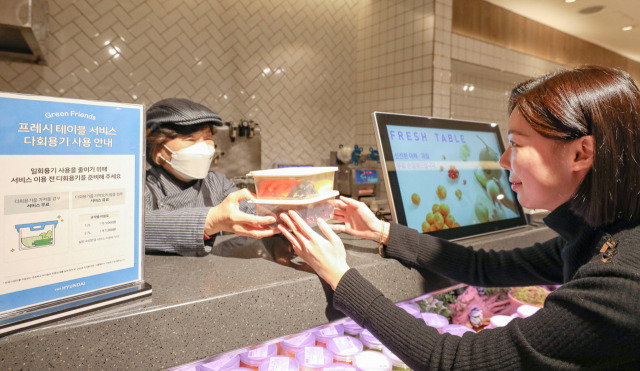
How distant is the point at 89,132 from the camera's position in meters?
0.69

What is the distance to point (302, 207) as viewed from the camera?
→ 960mm

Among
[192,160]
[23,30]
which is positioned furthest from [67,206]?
[23,30]

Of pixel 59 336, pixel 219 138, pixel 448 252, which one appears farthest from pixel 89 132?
pixel 219 138

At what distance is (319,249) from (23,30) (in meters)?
2.39

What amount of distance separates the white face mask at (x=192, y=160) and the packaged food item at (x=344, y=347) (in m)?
0.85

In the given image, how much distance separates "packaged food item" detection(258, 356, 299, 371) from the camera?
1.00 metres

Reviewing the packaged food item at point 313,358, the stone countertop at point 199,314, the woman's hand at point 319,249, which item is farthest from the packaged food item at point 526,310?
the woman's hand at point 319,249

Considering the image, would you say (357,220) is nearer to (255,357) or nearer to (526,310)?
(255,357)

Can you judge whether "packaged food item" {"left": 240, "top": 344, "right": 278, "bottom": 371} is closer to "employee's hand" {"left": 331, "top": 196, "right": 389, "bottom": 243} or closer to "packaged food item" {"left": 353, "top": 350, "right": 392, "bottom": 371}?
"packaged food item" {"left": 353, "top": 350, "right": 392, "bottom": 371}

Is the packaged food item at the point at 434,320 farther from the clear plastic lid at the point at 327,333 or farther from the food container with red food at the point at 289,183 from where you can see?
the food container with red food at the point at 289,183

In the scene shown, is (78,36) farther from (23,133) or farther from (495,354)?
(495,354)

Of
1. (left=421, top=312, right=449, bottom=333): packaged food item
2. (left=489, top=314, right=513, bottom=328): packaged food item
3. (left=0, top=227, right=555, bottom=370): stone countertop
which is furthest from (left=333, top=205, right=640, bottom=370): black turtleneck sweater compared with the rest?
(left=489, top=314, right=513, bottom=328): packaged food item

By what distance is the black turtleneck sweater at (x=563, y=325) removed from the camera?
726 millimetres

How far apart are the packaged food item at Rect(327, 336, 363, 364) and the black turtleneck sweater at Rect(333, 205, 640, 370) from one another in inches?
10.1
